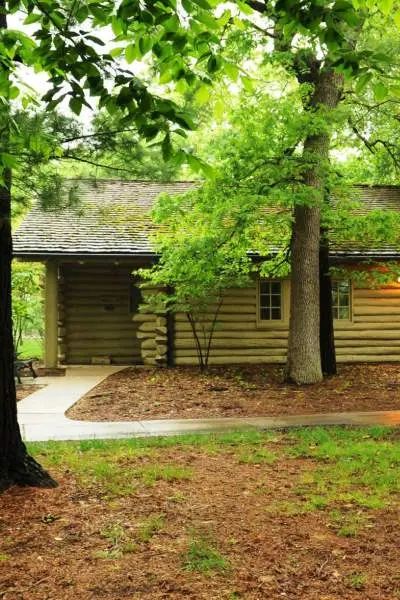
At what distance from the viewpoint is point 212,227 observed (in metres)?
12.6

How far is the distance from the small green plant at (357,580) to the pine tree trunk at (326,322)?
10.3 meters

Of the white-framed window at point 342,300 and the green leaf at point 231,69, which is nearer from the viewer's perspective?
the green leaf at point 231,69

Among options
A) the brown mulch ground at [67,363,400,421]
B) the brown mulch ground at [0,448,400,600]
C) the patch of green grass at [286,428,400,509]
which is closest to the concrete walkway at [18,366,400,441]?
→ the brown mulch ground at [67,363,400,421]

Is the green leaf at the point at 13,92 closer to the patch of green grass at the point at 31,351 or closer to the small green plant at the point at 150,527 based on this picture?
the small green plant at the point at 150,527

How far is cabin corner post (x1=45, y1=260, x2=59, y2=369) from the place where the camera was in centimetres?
1585

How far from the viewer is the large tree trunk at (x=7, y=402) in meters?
5.52

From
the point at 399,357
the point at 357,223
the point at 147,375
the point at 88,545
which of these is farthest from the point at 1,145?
the point at 399,357

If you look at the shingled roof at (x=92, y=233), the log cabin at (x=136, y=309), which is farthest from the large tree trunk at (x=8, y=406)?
the log cabin at (x=136, y=309)

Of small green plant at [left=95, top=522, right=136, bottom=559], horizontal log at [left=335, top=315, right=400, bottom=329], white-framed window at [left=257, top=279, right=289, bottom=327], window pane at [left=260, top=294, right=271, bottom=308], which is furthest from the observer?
horizontal log at [left=335, top=315, right=400, bottom=329]

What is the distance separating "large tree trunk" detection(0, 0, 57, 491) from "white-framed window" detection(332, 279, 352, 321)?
1334 cm

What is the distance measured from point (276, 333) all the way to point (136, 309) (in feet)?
14.1

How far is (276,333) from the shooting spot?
670 inches

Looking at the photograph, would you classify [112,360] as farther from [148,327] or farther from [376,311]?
[376,311]

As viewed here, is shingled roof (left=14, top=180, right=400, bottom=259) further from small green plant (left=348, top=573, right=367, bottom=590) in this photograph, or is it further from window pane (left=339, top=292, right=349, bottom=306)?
small green plant (left=348, top=573, right=367, bottom=590)
